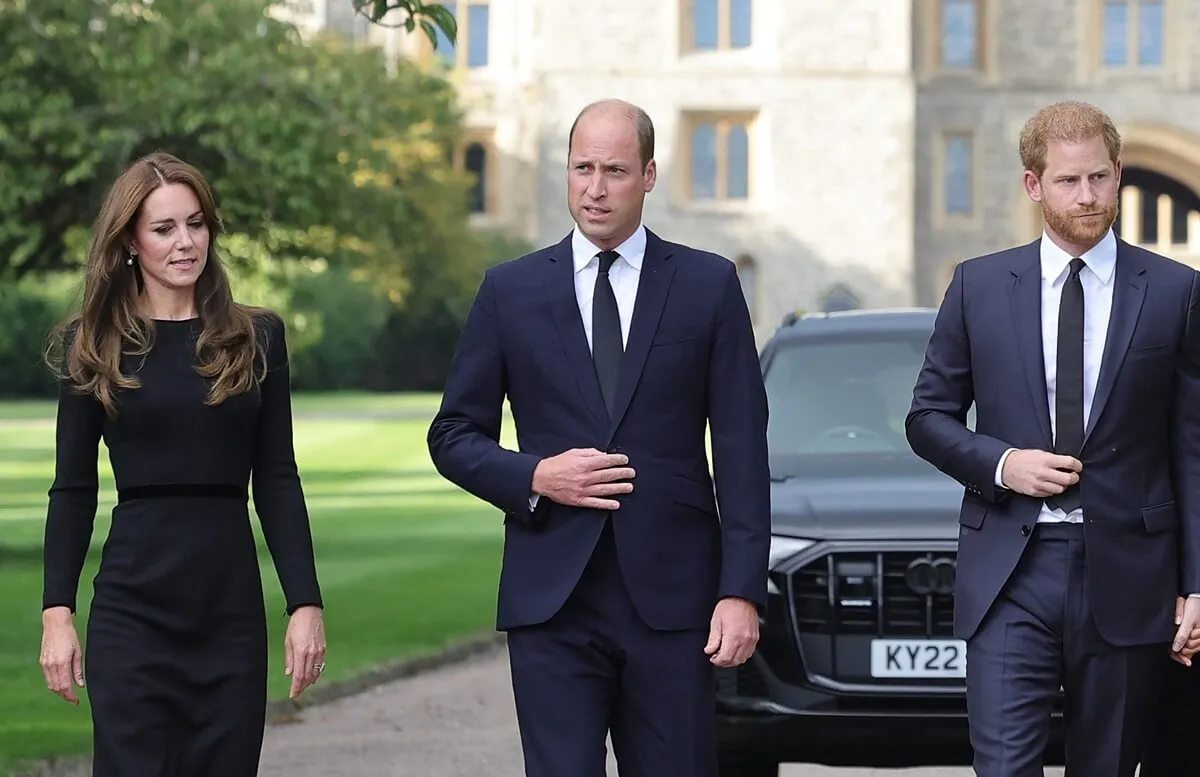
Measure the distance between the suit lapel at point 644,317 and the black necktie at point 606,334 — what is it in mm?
22

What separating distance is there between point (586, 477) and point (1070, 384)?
45.8 inches

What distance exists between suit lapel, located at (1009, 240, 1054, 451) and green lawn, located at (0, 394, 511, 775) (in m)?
4.40

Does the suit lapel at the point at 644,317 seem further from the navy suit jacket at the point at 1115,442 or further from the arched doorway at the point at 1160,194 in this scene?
the arched doorway at the point at 1160,194

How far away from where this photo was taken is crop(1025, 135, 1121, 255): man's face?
5.14 m

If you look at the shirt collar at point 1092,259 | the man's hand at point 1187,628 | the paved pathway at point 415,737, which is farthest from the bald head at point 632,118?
the paved pathway at point 415,737

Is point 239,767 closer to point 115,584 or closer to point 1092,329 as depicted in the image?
point 115,584

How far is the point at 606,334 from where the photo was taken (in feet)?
16.1

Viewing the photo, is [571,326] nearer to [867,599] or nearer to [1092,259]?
[1092,259]

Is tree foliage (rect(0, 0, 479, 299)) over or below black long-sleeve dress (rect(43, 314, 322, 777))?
over

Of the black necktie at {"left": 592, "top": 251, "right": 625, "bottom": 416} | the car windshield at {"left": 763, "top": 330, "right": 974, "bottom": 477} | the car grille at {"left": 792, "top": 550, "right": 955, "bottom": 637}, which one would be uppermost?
the black necktie at {"left": 592, "top": 251, "right": 625, "bottom": 416}

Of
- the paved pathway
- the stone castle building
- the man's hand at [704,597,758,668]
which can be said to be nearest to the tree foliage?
the paved pathway

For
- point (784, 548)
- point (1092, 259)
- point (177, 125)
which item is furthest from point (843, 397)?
point (177, 125)

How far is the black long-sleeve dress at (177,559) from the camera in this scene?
4656 mm

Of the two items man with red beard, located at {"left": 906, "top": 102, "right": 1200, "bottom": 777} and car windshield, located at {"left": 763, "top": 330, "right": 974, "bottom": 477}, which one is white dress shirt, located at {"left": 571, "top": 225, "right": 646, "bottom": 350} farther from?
car windshield, located at {"left": 763, "top": 330, "right": 974, "bottom": 477}
